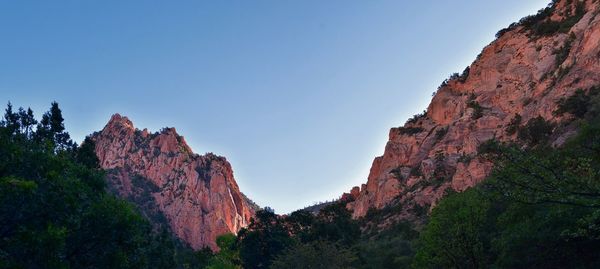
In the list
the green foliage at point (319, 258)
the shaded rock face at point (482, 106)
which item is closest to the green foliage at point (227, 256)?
the green foliage at point (319, 258)

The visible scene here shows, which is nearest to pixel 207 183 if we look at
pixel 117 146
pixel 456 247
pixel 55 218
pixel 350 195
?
pixel 117 146

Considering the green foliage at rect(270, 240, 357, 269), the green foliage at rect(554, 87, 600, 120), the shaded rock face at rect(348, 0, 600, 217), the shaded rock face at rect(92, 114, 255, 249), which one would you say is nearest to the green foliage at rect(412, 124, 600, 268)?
the green foliage at rect(270, 240, 357, 269)

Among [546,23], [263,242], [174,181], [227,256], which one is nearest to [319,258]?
[263,242]

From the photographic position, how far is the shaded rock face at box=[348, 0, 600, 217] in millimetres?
61500

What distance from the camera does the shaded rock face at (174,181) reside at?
459ft

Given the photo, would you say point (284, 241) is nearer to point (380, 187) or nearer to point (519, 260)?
point (380, 187)

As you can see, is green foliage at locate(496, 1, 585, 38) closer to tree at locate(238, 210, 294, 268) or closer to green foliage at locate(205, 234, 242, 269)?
tree at locate(238, 210, 294, 268)

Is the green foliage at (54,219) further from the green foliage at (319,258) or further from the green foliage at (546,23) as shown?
the green foliage at (546,23)

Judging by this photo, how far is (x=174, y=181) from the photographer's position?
146875 millimetres

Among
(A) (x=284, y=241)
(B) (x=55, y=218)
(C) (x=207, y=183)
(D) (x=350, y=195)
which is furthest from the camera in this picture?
(C) (x=207, y=183)

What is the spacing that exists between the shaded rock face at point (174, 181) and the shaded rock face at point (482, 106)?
55785 millimetres

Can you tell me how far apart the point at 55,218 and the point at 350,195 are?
115642mm

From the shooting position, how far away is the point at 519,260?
28.5 metres

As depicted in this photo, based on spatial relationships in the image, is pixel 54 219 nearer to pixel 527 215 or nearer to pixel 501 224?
pixel 527 215
